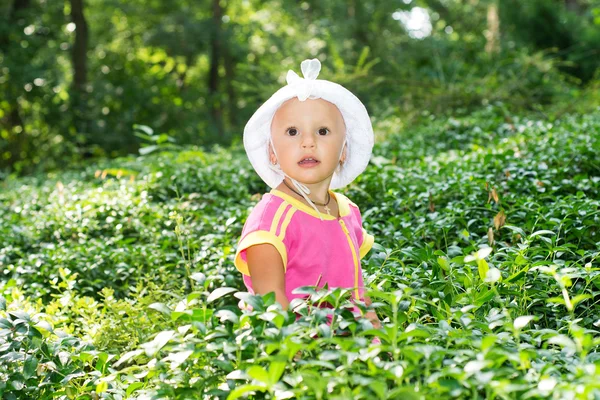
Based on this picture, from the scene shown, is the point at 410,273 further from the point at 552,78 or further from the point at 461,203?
the point at 552,78

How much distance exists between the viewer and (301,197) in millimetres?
2631

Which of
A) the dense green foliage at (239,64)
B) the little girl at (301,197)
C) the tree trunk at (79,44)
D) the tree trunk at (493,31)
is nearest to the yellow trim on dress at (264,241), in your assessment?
the little girl at (301,197)

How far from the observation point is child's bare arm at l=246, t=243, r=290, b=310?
2398 mm

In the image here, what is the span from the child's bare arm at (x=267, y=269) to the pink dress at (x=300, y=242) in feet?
0.08

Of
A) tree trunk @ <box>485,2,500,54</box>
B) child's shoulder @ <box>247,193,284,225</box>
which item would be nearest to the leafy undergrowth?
child's shoulder @ <box>247,193,284,225</box>

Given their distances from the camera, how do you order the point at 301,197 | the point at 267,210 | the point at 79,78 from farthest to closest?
the point at 79,78 < the point at 301,197 < the point at 267,210

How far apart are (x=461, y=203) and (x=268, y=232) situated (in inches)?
73.2

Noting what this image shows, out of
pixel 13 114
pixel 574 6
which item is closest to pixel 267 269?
pixel 13 114

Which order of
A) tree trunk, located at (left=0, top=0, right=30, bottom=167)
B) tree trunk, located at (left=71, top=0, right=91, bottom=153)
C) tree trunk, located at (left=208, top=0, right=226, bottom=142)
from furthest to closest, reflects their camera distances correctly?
1. tree trunk, located at (left=208, top=0, right=226, bottom=142)
2. tree trunk, located at (left=71, top=0, right=91, bottom=153)
3. tree trunk, located at (left=0, top=0, right=30, bottom=167)

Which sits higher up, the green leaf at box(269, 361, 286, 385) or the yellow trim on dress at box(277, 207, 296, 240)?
the yellow trim on dress at box(277, 207, 296, 240)

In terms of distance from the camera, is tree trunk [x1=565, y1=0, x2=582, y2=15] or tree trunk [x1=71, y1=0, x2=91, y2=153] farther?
tree trunk [x1=565, y1=0, x2=582, y2=15]

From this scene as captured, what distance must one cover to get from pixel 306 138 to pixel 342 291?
2.42 ft

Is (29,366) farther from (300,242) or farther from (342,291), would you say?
(342,291)

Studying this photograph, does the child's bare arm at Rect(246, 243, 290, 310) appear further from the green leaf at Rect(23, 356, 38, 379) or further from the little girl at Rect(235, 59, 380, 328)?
the green leaf at Rect(23, 356, 38, 379)
